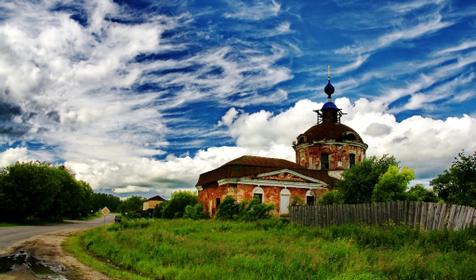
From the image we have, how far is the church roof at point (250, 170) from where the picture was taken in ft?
126

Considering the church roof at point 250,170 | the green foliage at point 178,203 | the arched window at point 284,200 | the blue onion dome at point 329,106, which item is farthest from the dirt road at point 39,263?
the blue onion dome at point 329,106

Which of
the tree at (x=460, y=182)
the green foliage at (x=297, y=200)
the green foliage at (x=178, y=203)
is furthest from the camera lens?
the green foliage at (x=178, y=203)

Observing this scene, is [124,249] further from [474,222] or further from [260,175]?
[260,175]

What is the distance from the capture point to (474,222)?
14.9 meters

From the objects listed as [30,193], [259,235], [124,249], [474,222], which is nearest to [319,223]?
[259,235]

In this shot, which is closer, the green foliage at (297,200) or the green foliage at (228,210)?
the green foliage at (228,210)

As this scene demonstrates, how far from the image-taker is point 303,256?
469 inches

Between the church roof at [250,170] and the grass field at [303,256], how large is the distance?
19.1 metres

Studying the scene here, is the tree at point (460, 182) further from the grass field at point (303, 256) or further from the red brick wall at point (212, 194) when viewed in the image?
the red brick wall at point (212, 194)

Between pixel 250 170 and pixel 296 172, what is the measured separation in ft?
14.0

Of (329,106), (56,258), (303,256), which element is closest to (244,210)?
(56,258)

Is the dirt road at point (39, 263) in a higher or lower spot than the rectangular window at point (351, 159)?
lower

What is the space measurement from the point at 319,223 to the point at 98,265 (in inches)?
440

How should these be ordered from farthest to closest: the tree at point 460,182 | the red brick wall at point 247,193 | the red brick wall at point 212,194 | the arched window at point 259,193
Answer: the arched window at point 259,193, the red brick wall at point 212,194, the red brick wall at point 247,193, the tree at point 460,182
